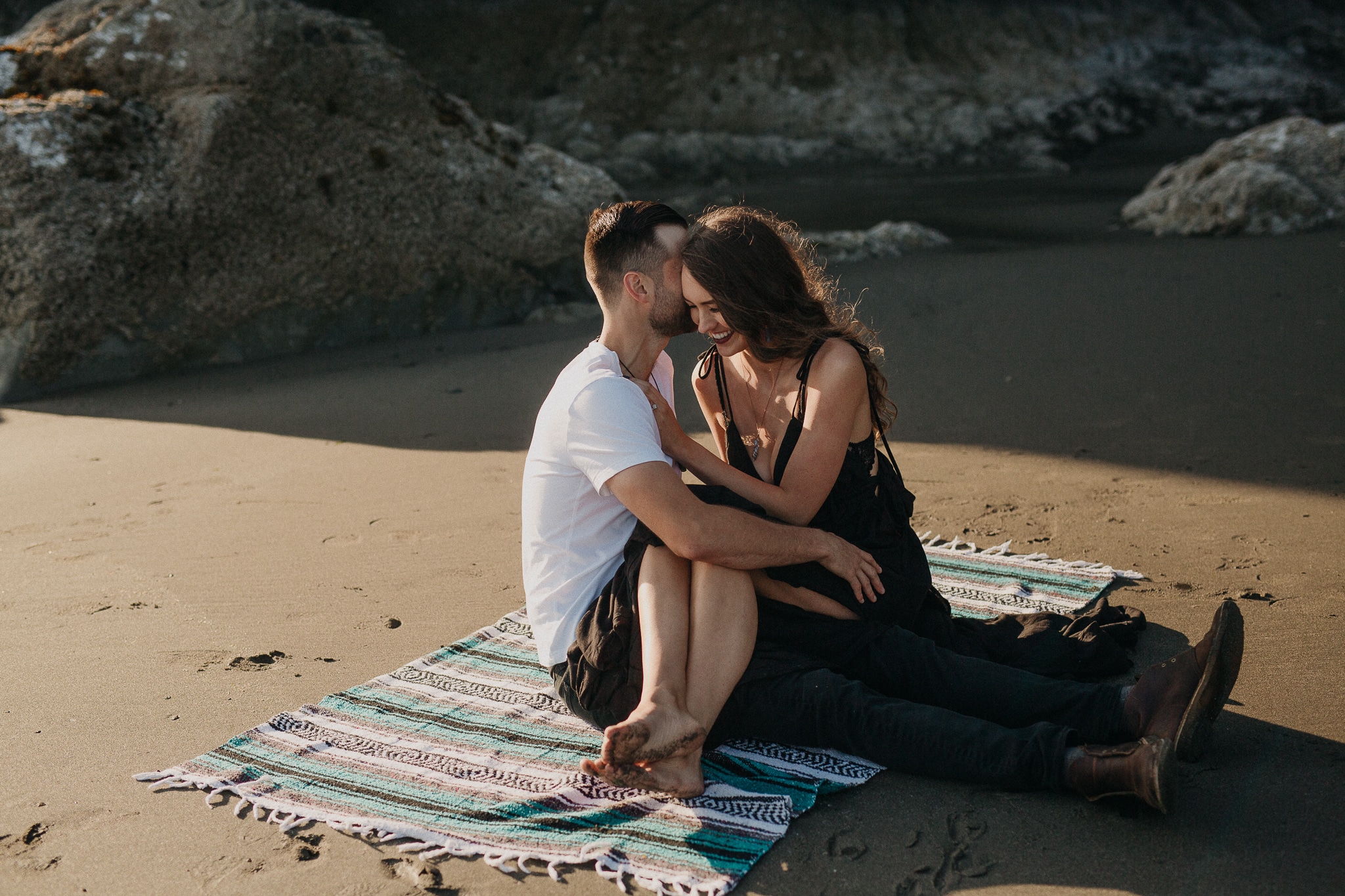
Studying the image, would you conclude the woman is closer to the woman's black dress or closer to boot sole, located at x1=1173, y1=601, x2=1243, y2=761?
the woman's black dress

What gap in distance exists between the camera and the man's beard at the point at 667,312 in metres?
2.78

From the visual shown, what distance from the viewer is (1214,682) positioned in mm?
2344

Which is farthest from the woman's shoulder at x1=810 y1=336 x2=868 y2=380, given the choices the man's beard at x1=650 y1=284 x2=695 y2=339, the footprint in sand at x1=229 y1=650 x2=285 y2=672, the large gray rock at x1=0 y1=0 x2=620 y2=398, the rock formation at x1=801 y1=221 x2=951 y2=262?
the rock formation at x1=801 y1=221 x2=951 y2=262

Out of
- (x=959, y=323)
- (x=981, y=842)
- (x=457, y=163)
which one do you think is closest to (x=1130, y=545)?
(x=981, y=842)

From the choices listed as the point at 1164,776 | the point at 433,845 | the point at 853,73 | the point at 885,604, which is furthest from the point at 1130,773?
the point at 853,73

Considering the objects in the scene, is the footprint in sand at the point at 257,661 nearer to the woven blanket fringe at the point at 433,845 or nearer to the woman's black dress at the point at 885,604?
the woven blanket fringe at the point at 433,845

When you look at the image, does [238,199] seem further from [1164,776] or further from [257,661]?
[1164,776]

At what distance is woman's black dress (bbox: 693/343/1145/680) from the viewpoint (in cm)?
269

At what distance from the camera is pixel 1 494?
4621mm

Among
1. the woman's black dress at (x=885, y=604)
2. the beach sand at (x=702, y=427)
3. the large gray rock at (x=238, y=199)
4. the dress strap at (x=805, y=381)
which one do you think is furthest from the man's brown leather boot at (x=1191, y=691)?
the large gray rock at (x=238, y=199)

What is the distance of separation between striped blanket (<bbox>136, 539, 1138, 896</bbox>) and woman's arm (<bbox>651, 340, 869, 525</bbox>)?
1.96 ft

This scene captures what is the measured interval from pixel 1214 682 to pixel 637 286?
158 centimetres

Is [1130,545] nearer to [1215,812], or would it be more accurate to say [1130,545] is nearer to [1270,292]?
[1215,812]

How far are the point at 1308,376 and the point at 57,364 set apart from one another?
679 centimetres
